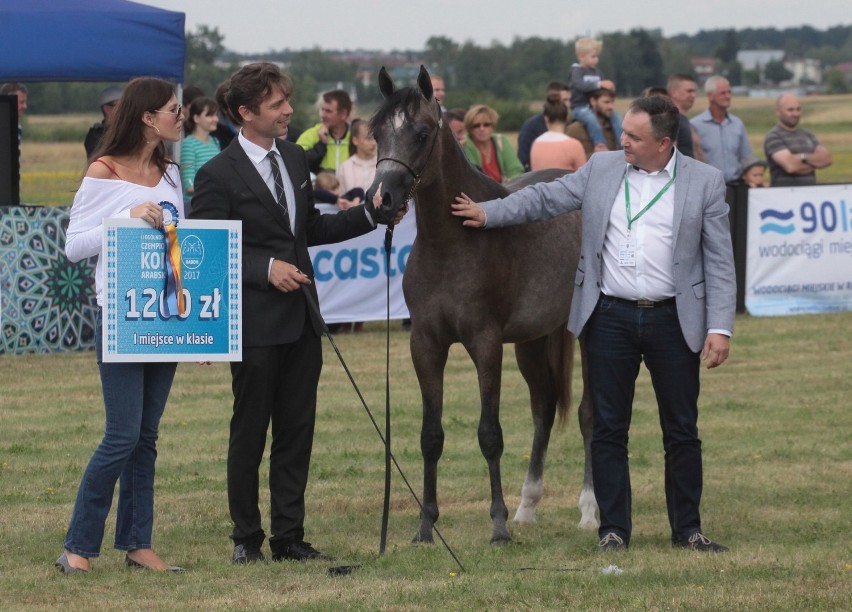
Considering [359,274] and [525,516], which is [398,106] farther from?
[359,274]

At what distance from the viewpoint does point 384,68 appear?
6703mm

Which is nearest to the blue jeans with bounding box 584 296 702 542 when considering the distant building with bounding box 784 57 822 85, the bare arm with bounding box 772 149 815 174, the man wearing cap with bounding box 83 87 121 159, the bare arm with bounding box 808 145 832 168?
the man wearing cap with bounding box 83 87 121 159

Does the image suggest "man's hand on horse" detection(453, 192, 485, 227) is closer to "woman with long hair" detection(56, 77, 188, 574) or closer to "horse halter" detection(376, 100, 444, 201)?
"horse halter" detection(376, 100, 444, 201)

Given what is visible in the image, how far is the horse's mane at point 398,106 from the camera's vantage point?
22.0 ft

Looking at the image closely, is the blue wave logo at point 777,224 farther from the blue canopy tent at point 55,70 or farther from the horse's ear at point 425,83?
the horse's ear at point 425,83

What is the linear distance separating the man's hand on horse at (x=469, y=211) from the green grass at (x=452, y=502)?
1.60 m

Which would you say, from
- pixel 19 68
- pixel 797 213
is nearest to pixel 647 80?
pixel 797 213

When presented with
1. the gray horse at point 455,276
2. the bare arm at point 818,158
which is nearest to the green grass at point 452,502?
the gray horse at point 455,276

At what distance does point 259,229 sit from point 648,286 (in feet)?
5.89

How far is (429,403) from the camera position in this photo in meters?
7.32

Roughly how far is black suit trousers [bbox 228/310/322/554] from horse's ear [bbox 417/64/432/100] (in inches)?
48.6

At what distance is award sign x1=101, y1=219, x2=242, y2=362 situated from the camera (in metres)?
6.07

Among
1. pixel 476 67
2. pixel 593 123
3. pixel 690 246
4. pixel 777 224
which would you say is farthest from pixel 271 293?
pixel 476 67

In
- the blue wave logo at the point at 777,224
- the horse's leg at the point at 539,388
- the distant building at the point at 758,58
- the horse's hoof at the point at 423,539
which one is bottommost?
the horse's hoof at the point at 423,539
